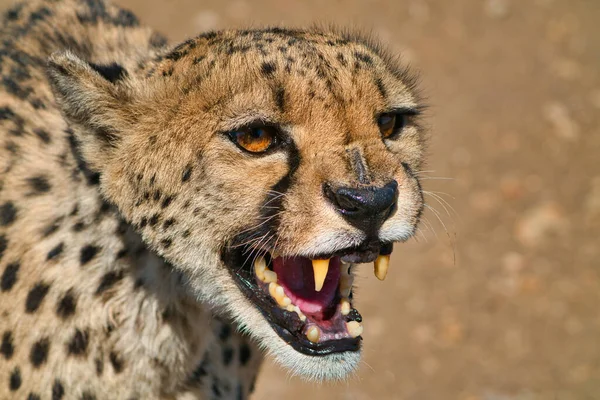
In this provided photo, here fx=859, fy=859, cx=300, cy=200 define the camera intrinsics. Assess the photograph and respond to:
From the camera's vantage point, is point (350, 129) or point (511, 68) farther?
point (511, 68)

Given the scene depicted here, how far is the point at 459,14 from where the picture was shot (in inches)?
225

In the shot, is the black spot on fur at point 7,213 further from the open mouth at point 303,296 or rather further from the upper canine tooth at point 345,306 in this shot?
the upper canine tooth at point 345,306

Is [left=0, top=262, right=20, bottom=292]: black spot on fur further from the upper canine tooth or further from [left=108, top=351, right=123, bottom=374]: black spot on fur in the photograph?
the upper canine tooth

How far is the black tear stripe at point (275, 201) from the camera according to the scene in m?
1.87

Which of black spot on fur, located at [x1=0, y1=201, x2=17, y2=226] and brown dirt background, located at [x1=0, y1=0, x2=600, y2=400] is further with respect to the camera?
brown dirt background, located at [x1=0, y1=0, x2=600, y2=400]

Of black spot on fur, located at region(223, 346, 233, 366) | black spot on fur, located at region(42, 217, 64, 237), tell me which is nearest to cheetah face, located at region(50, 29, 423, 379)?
black spot on fur, located at region(42, 217, 64, 237)

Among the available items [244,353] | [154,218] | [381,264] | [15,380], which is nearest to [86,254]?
[154,218]

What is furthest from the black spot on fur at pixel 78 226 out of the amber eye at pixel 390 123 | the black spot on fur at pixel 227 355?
the amber eye at pixel 390 123

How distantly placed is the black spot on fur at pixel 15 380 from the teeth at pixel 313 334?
79cm

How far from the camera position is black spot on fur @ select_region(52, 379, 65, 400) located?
2209 millimetres

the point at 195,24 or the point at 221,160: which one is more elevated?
the point at 195,24

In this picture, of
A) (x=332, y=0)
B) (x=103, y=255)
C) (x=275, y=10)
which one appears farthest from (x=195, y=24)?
(x=103, y=255)

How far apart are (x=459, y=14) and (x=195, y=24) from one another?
1.76 meters

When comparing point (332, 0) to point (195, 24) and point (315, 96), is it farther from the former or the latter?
point (315, 96)
